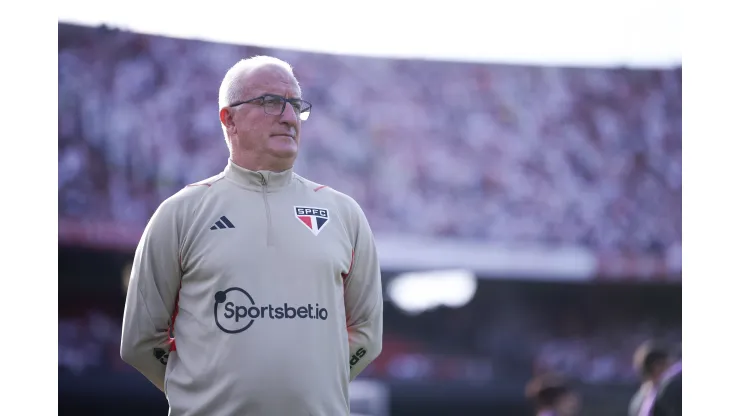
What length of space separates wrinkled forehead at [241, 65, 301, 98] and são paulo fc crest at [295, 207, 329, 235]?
12.1 inches

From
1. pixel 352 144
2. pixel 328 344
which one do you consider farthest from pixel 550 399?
pixel 352 144

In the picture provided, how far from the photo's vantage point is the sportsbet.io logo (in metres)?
2.13

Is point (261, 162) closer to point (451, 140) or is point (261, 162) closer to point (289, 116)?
point (289, 116)

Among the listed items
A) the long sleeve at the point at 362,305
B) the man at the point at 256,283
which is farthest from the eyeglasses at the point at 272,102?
the long sleeve at the point at 362,305

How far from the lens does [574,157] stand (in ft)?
50.3

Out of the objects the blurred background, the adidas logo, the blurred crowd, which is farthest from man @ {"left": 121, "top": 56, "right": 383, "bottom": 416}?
the blurred crowd

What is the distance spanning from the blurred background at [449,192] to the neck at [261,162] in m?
8.49

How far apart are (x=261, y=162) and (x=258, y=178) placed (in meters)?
0.04

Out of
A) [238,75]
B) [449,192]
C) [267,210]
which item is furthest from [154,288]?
[449,192]

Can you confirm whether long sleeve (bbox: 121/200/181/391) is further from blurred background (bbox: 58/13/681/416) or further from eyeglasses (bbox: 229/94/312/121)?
blurred background (bbox: 58/13/681/416)

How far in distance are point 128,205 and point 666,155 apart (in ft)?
30.2

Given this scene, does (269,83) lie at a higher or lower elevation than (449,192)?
lower

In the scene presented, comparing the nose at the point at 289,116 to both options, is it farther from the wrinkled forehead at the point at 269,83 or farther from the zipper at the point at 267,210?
the zipper at the point at 267,210

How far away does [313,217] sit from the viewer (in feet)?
7.56
